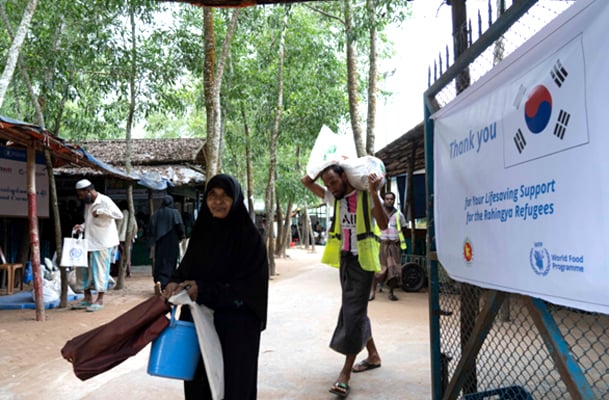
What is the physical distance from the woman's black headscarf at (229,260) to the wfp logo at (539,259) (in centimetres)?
143

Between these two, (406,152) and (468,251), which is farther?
(406,152)

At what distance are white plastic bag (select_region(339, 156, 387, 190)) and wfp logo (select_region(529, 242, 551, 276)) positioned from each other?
1758mm

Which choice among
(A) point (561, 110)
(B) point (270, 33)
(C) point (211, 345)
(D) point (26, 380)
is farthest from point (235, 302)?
(B) point (270, 33)

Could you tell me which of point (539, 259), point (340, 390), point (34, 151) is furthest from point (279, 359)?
point (34, 151)

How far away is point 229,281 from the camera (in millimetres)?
2660

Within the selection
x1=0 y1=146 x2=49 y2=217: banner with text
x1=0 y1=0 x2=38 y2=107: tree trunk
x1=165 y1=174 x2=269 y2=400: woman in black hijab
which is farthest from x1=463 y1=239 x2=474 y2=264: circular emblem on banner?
x1=0 y1=146 x2=49 y2=217: banner with text

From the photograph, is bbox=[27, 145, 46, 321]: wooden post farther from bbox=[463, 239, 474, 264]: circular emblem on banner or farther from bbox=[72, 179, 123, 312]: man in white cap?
bbox=[463, 239, 474, 264]: circular emblem on banner

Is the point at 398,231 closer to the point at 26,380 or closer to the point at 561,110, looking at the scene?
the point at 26,380

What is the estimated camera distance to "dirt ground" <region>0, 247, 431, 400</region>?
360 cm

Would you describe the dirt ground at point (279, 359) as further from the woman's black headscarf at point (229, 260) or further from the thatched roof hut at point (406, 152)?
the thatched roof hut at point (406, 152)

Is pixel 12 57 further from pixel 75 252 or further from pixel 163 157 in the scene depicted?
pixel 163 157

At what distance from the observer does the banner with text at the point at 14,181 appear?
7941 mm

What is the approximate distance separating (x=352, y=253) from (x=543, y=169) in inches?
85.5

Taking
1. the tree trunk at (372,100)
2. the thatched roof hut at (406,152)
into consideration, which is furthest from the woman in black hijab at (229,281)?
the tree trunk at (372,100)
